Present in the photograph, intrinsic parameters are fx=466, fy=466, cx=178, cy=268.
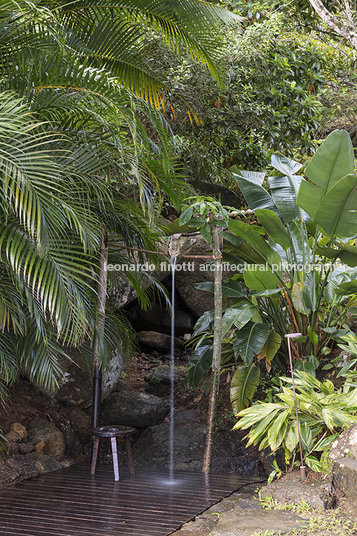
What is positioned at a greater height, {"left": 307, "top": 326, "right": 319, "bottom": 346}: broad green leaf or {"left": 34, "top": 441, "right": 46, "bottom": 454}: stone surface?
{"left": 307, "top": 326, "right": 319, "bottom": 346}: broad green leaf

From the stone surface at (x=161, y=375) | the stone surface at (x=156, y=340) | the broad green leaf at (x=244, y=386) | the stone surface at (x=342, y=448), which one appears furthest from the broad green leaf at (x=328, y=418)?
the stone surface at (x=156, y=340)

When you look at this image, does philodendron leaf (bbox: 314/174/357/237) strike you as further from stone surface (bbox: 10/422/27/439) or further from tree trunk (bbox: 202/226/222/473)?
stone surface (bbox: 10/422/27/439)

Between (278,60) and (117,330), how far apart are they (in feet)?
16.1

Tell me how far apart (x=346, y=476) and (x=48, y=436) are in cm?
335

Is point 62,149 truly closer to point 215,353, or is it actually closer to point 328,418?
point 215,353

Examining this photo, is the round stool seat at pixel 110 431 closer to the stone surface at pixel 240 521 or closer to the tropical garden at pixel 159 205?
the tropical garden at pixel 159 205

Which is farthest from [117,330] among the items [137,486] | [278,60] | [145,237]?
[278,60]

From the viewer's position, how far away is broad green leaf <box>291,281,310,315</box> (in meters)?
4.98

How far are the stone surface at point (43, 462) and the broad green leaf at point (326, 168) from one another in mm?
3835

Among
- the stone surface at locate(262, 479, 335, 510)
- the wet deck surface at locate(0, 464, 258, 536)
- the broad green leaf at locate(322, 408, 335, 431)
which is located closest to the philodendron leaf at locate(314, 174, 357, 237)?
the broad green leaf at locate(322, 408, 335, 431)

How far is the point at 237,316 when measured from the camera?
16.8ft

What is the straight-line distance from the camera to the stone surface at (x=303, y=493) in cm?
345

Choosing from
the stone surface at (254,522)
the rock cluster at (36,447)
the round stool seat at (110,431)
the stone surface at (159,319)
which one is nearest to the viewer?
the stone surface at (254,522)

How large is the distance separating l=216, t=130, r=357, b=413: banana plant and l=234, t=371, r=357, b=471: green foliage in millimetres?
822
